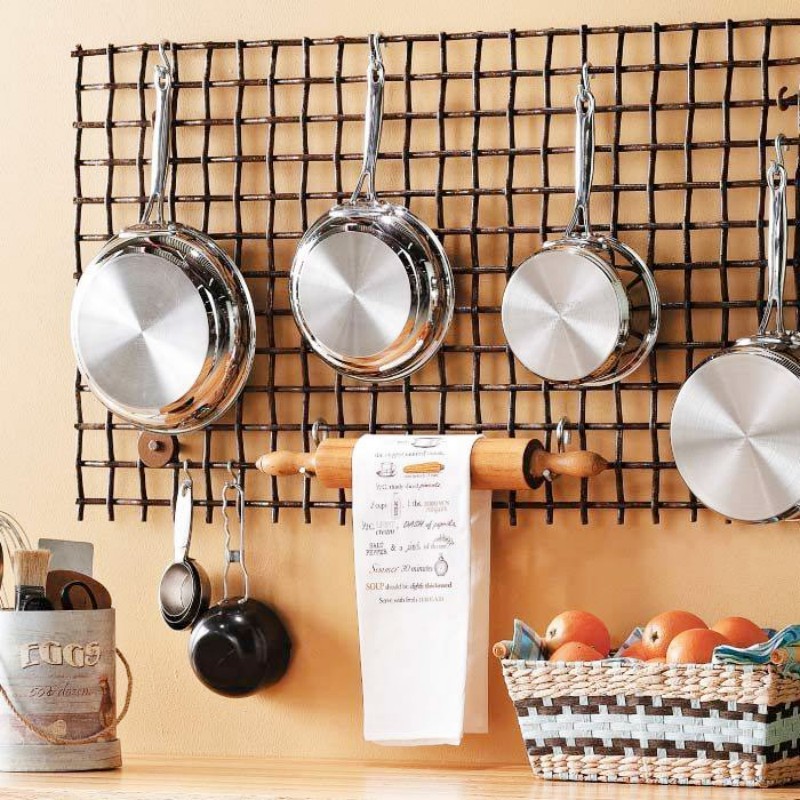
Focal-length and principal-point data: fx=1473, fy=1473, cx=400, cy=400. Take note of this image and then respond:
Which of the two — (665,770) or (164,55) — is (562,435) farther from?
(164,55)

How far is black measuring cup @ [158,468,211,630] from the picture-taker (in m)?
1.69

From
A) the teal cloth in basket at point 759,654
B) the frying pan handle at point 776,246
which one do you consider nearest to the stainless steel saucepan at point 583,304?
the frying pan handle at point 776,246

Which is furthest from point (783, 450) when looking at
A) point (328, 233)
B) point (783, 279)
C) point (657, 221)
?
point (328, 233)

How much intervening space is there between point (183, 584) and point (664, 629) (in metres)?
0.56

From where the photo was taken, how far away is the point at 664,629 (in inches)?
58.4

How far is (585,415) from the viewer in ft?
5.38

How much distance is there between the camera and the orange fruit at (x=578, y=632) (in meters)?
1.51

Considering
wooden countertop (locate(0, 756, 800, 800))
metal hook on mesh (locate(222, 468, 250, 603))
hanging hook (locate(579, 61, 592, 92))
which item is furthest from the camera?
metal hook on mesh (locate(222, 468, 250, 603))

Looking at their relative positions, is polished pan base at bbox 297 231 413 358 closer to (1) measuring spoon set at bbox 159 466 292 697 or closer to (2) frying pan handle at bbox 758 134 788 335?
(1) measuring spoon set at bbox 159 466 292 697

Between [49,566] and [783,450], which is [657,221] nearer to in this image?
[783,450]

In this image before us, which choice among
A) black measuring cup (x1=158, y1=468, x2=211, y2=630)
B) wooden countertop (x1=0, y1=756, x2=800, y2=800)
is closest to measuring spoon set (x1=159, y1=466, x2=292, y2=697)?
black measuring cup (x1=158, y1=468, x2=211, y2=630)

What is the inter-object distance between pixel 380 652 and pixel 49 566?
15.2 inches

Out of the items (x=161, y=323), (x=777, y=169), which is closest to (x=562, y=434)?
(x=777, y=169)

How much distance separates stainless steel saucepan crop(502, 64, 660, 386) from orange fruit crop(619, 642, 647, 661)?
284 mm
